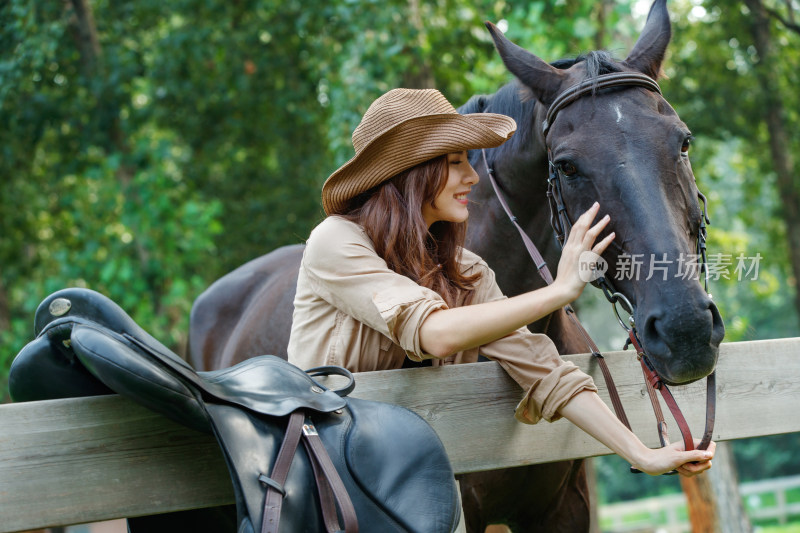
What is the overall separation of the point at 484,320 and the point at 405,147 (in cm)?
60

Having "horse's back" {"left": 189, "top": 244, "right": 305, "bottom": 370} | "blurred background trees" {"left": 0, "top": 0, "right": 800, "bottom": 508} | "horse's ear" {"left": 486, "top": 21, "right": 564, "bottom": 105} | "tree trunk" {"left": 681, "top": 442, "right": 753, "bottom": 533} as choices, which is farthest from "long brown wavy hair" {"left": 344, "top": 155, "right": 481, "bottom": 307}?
"tree trunk" {"left": 681, "top": 442, "right": 753, "bottom": 533}

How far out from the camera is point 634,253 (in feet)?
6.36

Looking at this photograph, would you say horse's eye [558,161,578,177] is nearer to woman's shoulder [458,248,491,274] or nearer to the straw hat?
the straw hat

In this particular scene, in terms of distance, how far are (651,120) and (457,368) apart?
87 centimetres

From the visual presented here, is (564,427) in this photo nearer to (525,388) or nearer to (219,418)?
(525,388)

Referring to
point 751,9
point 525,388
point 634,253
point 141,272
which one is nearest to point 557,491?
point 525,388

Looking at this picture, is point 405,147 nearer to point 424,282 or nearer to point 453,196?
point 453,196

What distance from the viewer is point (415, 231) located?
2.06m

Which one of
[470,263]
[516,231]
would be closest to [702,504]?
[516,231]

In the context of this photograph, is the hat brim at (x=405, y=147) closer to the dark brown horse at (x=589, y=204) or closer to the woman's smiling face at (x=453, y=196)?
the woman's smiling face at (x=453, y=196)

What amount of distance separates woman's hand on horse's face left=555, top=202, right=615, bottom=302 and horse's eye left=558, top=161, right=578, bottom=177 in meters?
0.20

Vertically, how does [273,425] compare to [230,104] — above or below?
above

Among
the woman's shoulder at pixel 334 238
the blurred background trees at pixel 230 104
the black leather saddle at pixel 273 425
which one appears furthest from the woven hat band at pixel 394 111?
the blurred background trees at pixel 230 104

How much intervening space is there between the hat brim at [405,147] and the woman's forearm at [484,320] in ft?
1.69
